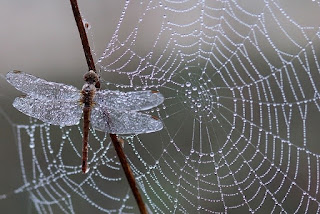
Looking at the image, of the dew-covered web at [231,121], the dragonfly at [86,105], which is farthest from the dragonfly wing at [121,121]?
the dew-covered web at [231,121]

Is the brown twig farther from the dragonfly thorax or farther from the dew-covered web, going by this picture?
the dew-covered web

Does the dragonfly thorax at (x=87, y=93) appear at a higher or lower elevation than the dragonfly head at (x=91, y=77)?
lower

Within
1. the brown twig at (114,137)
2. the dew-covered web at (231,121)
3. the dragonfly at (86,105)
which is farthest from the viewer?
the dew-covered web at (231,121)

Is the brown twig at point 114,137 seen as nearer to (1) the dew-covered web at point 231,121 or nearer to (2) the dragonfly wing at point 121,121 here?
(2) the dragonfly wing at point 121,121

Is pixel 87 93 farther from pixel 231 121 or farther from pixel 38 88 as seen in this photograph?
pixel 231 121

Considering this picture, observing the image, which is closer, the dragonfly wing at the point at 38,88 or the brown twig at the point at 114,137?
the brown twig at the point at 114,137

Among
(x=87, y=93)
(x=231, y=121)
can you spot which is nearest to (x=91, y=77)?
(x=87, y=93)

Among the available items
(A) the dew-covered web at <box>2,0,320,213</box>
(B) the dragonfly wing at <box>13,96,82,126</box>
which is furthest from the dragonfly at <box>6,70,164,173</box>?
(A) the dew-covered web at <box>2,0,320,213</box>
